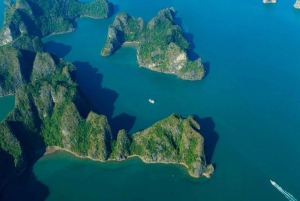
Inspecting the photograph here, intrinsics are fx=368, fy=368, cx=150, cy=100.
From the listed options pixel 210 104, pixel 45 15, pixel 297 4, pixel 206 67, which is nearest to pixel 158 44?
pixel 206 67

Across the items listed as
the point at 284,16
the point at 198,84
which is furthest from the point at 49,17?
the point at 284,16

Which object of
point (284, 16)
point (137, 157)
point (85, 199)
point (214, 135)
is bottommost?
point (85, 199)

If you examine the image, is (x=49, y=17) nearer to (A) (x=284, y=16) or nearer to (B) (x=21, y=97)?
(B) (x=21, y=97)

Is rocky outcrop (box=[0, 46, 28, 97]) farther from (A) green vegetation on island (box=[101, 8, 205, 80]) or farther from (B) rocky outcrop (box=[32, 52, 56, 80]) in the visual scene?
(A) green vegetation on island (box=[101, 8, 205, 80])

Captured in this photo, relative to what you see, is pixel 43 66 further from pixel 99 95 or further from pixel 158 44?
pixel 158 44

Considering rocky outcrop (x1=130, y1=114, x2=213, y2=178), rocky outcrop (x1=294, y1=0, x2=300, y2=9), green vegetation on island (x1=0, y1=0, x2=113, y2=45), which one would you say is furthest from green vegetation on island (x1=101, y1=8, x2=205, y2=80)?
rocky outcrop (x1=294, y1=0, x2=300, y2=9)

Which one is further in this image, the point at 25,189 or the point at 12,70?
the point at 12,70
